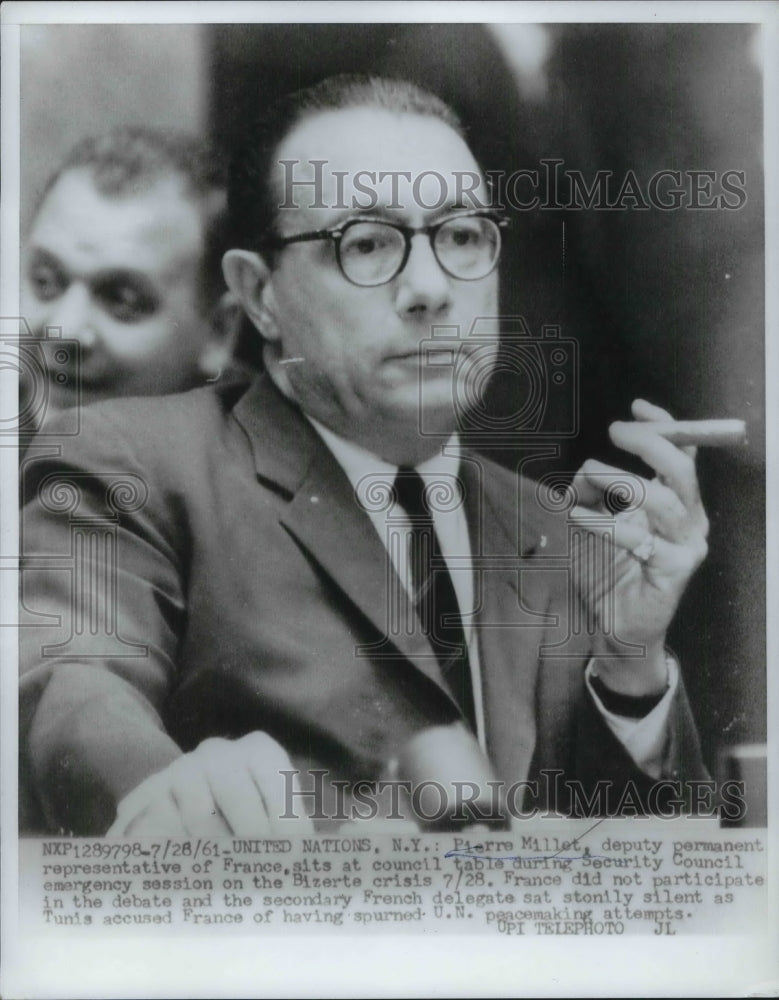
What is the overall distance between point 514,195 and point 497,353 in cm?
51

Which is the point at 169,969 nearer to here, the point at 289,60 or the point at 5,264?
the point at 5,264

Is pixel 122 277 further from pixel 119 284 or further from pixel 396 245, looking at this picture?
pixel 396 245

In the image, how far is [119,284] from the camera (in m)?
3.72

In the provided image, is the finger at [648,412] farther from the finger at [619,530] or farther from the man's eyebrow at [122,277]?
the man's eyebrow at [122,277]

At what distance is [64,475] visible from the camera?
3723 mm

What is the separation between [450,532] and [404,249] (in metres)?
0.90

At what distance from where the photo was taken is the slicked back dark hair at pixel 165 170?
3701 mm

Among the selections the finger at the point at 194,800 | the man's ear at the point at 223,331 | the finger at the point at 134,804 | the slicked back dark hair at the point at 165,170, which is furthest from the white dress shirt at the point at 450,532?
the finger at the point at 134,804

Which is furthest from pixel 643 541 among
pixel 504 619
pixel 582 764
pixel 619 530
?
pixel 582 764

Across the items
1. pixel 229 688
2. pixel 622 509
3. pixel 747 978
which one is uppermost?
pixel 622 509

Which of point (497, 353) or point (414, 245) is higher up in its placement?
point (414, 245)

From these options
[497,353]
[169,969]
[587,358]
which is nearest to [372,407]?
[497,353]

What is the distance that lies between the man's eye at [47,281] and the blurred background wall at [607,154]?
0.59ft

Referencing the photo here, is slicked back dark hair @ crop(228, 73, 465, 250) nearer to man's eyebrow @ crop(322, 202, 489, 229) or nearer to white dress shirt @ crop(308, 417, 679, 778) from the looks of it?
man's eyebrow @ crop(322, 202, 489, 229)
